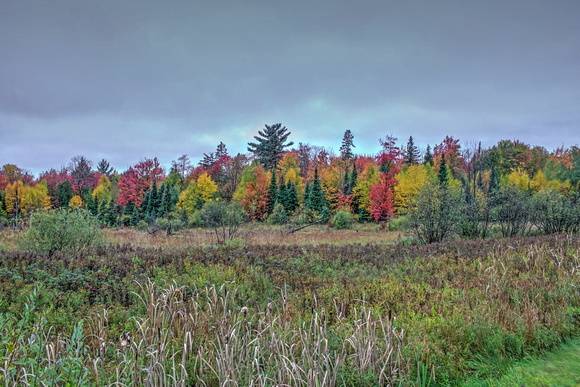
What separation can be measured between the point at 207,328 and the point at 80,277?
370 centimetres

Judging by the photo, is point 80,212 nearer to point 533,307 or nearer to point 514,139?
point 533,307

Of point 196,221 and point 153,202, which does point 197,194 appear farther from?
point 196,221

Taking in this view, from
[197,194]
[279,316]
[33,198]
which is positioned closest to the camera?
[279,316]

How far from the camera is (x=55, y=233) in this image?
9.31 metres

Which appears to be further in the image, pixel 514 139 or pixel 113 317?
pixel 514 139

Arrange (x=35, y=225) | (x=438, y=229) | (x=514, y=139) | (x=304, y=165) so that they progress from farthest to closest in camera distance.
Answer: (x=514, y=139)
(x=304, y=165)
(x=438, y=229)
(x=35, y=225)

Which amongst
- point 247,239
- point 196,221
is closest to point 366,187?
point 196,221

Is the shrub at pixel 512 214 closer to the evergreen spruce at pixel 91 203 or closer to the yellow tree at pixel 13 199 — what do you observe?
the evergreen spruce at pixel 91 203

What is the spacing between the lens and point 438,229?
14.1 meters

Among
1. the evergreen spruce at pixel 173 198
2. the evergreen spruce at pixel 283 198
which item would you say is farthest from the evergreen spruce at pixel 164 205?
the evergreen spruce at pixel 283 198

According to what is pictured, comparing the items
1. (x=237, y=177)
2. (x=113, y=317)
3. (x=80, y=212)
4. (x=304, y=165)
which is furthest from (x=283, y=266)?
(x=304, y=165)

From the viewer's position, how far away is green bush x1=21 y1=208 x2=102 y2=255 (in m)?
9.25

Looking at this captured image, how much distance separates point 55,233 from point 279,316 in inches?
Result: 353

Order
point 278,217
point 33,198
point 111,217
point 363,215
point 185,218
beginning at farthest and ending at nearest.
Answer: point 33,198 < point 111,217 < point 363,215 < point 278,217 < point 185,218
